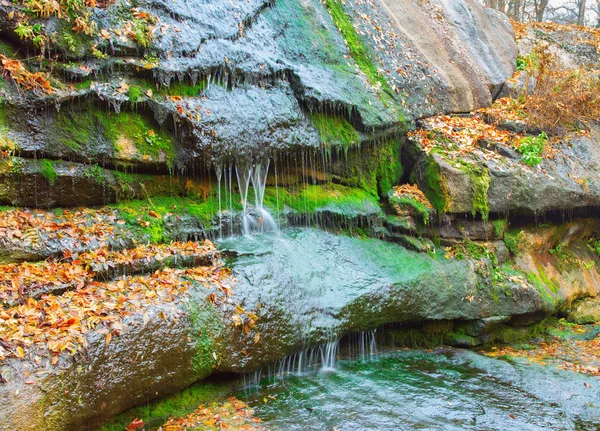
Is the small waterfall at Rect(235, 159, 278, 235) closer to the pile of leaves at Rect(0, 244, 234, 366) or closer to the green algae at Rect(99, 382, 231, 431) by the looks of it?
the pile of leaves at Rect(0, 244, 234, 366)

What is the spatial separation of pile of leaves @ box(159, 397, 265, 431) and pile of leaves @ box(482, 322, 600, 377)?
4.82 meters

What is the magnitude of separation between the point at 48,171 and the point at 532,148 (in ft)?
30.1

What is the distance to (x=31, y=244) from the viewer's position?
17.6 ft

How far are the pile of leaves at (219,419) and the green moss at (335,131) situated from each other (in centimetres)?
482

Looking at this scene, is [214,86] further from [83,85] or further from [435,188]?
[435,188]

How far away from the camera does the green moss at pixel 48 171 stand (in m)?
5.98

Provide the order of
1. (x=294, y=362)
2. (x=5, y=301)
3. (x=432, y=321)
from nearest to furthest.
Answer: (x=5, y=301) → (x=294, y=362) → (x=432, y=321)

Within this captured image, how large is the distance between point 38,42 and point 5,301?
3475 millimetres

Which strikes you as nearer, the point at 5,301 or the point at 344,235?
the point at 5,301

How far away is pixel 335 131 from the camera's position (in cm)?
853

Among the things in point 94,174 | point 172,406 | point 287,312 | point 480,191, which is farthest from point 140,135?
point 480,191

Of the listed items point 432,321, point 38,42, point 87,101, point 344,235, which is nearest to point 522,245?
point 432,321

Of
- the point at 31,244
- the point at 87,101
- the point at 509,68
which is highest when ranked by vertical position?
the point at 509,68

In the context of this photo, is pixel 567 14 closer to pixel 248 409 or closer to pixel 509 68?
pixel 509 68
